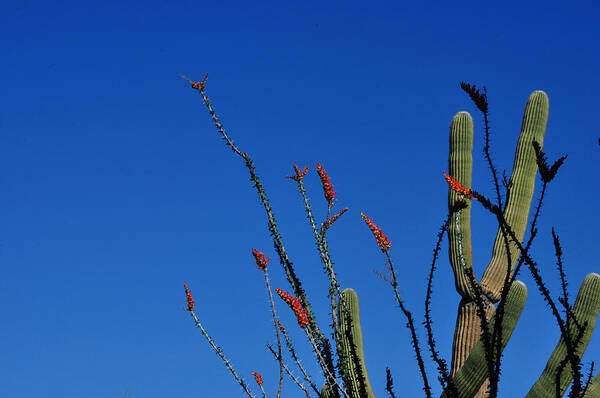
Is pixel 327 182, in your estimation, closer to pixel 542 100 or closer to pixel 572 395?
pixel 572 395

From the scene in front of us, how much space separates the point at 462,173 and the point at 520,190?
651 mm

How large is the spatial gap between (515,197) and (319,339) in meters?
4.59

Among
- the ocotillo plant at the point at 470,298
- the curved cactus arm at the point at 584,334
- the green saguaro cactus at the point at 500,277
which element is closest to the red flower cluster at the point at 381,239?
the ocotillo plant at the point at 470,298

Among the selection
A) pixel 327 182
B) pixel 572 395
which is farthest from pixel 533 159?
pixel 572 395

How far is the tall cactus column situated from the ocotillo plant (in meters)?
0.01

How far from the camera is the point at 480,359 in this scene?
567 centimetres

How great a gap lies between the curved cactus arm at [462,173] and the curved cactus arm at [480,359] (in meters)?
0.64

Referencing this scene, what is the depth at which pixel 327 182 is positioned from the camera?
10.6 ft

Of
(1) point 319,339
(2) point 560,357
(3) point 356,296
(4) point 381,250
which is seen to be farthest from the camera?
(2) point 560,357

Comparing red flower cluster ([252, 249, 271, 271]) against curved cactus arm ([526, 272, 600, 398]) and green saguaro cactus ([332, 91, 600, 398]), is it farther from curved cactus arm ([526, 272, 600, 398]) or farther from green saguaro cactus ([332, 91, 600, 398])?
curved cactus arm ([526, 272, 600, 398])

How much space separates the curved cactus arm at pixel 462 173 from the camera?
6.73 metres

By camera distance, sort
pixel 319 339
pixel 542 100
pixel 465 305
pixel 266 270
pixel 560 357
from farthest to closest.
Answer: pixel 542 100 < pixel 465 305 < pixel 560 357 < pixel 266 270 < pixel 319 339

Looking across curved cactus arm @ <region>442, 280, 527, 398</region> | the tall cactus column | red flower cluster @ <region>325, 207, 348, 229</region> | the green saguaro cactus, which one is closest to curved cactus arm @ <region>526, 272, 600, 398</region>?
the green saguaro cactus

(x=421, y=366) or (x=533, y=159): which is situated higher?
(x=533, y=159)
